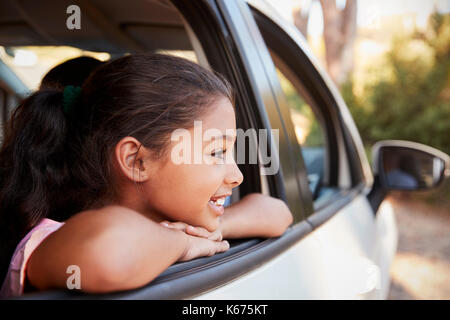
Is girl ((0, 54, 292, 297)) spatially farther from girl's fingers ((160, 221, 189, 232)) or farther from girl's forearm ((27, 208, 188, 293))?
girl's forearm ((27, 208, 188, 293))

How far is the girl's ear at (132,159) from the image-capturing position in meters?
1.21

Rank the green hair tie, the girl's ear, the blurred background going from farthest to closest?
the blurred background → the green hair tie → the girl's ear

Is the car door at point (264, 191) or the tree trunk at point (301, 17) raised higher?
the tree trunk at point (301, 17)

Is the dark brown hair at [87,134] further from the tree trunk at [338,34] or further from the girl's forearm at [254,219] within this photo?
the tree trunk at [338,34]

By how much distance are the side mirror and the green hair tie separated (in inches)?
90.5

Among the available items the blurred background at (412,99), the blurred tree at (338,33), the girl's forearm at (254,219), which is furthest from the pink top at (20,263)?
the blurred tree at (338,33)

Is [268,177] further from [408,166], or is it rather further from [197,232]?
[408,166]

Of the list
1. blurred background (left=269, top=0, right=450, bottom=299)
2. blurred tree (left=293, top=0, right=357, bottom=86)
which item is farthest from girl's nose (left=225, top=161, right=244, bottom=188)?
blurred tree (left=293, top=0, right=357, bottom=86)

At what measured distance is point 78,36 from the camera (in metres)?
2.65

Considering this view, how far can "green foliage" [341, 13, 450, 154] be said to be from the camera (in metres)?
9.69

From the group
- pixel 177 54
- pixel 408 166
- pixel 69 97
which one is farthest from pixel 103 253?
pixel 408 166

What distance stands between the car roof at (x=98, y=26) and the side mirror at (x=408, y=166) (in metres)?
1.52

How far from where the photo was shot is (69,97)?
52.1 inches

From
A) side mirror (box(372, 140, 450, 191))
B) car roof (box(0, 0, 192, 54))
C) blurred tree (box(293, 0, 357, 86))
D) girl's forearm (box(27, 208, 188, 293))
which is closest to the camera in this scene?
girl's forearm (box(27, 208, 188, 293))
